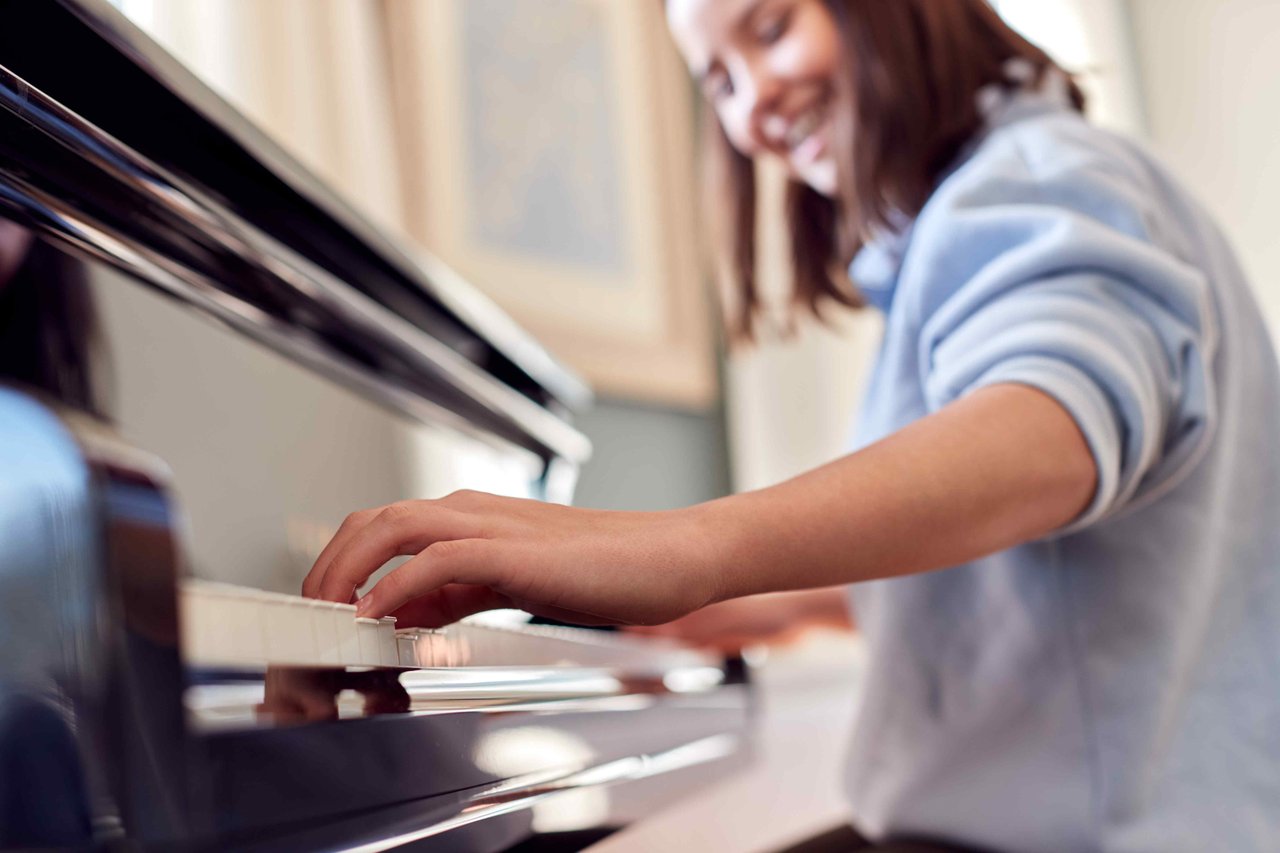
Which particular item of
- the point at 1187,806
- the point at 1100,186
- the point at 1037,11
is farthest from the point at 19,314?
the point at 1037,11

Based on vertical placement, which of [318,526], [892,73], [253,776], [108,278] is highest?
[892,73]

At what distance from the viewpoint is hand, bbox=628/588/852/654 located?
117 cm

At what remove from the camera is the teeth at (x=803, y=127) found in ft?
3.02

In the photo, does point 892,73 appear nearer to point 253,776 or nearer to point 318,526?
point 318,526

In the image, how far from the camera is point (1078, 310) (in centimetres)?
53

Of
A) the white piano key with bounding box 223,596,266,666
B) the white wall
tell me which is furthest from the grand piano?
the white wall

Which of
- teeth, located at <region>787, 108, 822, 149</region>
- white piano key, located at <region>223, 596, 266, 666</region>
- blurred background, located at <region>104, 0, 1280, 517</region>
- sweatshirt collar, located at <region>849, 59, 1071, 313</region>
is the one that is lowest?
white piano key, located at <region>223, 596, 266, 666</region>

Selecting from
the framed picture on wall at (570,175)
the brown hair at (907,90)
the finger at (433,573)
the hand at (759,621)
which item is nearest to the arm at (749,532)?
the finger at (433,573)

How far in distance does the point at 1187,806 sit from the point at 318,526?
55 centimetres

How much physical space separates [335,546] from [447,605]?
0.05 meters

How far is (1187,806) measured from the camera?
65 cm

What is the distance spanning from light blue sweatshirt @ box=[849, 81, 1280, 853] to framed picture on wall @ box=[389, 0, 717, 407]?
1024 millimetres

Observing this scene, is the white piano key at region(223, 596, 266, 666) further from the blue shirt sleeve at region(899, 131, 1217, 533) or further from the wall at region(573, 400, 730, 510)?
the wall at region(573, 400, 730, 510)

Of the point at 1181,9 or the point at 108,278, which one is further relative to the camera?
the point at 1181,9
